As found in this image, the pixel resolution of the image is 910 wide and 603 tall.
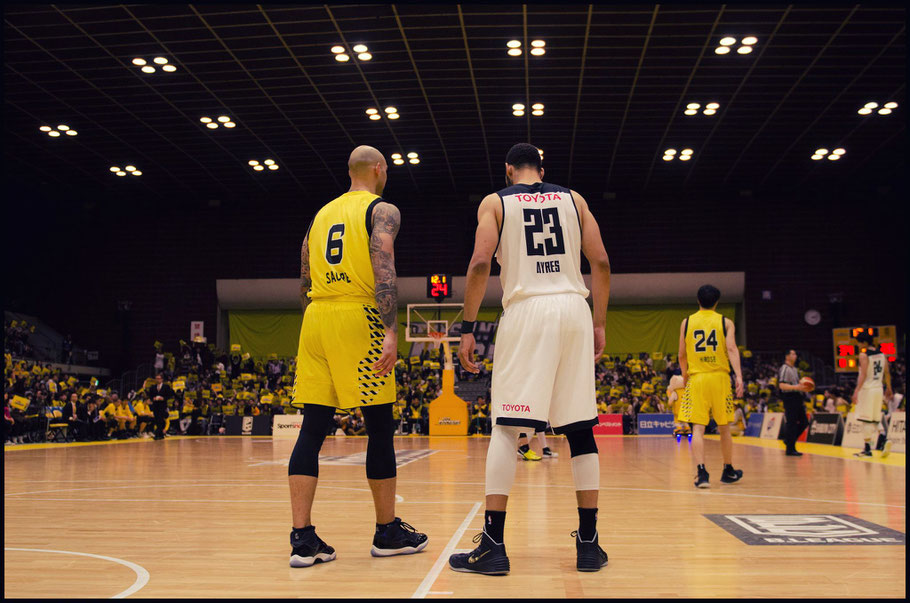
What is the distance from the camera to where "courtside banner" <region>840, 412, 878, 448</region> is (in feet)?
47.5

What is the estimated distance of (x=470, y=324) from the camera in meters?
3.97

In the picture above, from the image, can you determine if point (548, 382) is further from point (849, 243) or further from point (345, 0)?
point (849, 243)

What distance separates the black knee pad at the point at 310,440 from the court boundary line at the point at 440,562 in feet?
2.47

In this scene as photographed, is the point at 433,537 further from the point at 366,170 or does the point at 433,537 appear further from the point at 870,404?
the point at 870,404

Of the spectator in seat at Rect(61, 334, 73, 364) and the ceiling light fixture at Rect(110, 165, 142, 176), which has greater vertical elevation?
the ceiling light fixture at Rect(110, 165, 142, 176)

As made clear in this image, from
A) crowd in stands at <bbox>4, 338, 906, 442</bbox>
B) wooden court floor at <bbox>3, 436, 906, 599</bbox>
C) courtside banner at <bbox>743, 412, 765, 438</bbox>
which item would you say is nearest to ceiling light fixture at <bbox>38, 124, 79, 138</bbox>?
Result: crowd in stands at <bbox>4, 338, 906, 442</bbox>

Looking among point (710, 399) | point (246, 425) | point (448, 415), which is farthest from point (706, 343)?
point (246, 425)

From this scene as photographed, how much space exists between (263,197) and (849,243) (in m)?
21.5

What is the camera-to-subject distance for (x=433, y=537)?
4.62 m

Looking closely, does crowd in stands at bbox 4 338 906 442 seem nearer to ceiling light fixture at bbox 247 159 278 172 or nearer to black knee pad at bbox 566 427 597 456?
ceiling light fixture at bbox 247 159 278 172

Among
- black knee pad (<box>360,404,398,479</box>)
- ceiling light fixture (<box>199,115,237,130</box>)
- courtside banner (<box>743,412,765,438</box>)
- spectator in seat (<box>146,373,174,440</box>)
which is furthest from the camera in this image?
ceiling light fixture (<box>199,115,237,130</box>)

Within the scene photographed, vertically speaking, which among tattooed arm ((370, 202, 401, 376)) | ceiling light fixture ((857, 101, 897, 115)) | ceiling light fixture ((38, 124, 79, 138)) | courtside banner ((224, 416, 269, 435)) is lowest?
courtside banner ((224, 416, 269, 435))

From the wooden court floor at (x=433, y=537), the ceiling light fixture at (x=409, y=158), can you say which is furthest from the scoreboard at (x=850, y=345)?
the wooden court floor at (x=433, y=537)

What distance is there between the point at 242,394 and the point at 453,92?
40.4ft
